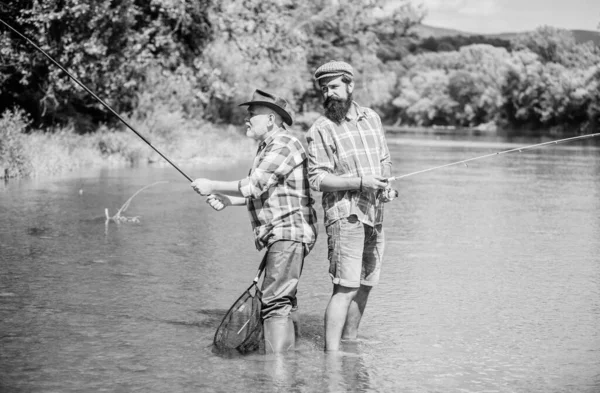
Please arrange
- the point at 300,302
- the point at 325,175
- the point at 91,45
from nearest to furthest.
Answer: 1. the point at 325,175
2. the point at 300,302
3. the point at 91,45

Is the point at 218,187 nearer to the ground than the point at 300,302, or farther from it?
farther from it

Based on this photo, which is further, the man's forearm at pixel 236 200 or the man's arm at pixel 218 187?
the man's forearm at pixel 236 200

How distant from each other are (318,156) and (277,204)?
0.40 metres

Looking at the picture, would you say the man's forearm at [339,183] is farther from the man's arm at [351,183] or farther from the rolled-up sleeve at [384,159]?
the rolled-up sleeve at [384,159]

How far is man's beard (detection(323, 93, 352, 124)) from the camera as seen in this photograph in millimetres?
5594

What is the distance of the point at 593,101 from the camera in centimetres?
7881

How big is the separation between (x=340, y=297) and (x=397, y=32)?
5013 centimetres

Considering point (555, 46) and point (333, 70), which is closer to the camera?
point (333, 70)

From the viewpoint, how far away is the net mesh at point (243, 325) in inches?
220

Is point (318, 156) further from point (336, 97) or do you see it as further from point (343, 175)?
point (336, 97)

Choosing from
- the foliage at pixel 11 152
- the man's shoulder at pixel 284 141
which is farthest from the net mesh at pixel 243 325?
the foliage at pixel 11 152

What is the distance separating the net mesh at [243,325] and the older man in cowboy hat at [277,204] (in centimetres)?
6

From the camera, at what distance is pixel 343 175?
5570 mm

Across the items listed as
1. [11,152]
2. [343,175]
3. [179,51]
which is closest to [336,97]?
[343,175]
